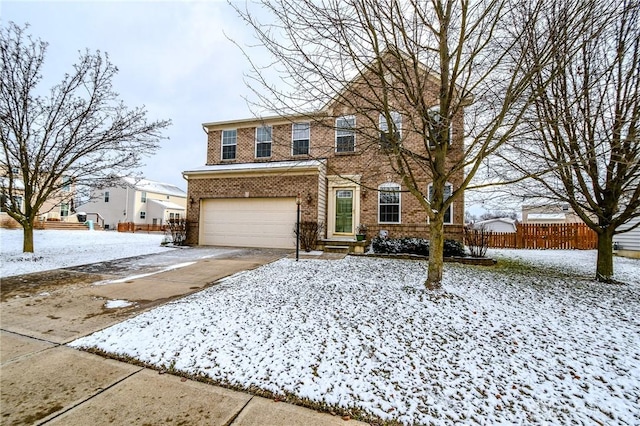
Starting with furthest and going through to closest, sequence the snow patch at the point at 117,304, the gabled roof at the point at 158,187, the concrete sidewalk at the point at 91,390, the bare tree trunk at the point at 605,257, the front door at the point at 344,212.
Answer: the gabled roof at the point at 158,187, the front door at the point at 344,212, the bare tree trunk at the point at 605,257, the snow patch at the point at 117,304, the concrete sidewalk at the point at 91,390

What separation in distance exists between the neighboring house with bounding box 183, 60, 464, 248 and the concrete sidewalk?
24.7 ft

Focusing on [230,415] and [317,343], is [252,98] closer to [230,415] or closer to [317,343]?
[317,343]

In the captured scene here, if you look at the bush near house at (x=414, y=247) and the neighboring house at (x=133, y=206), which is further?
the neighboring house at (x=133, y=206)

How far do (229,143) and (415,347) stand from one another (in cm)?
1293

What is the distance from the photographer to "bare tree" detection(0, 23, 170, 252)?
792 cm

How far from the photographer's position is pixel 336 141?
1168 centimetres

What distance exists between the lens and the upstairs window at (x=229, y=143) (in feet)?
44.3

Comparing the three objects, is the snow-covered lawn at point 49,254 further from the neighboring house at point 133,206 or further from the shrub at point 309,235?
the neighboring house at point 133,206

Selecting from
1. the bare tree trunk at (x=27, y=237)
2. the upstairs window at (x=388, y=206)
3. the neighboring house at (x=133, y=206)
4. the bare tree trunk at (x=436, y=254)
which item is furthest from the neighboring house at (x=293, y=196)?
the neighboring house at (x=133, y=206)

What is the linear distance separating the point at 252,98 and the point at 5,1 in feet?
27.8

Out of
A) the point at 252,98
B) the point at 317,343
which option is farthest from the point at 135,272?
the point at 317,343

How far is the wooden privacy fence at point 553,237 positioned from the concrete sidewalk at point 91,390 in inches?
577

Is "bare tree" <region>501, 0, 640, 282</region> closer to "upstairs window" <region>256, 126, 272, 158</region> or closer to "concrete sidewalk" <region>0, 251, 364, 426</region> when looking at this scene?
"concrete sidewalk" <region>0, 251, 364, 426</region>

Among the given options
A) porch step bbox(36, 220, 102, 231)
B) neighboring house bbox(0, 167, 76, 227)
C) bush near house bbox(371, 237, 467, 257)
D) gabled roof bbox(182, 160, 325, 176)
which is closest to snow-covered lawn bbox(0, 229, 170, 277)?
neighboring house bbox(0, 167, 76, 227)
